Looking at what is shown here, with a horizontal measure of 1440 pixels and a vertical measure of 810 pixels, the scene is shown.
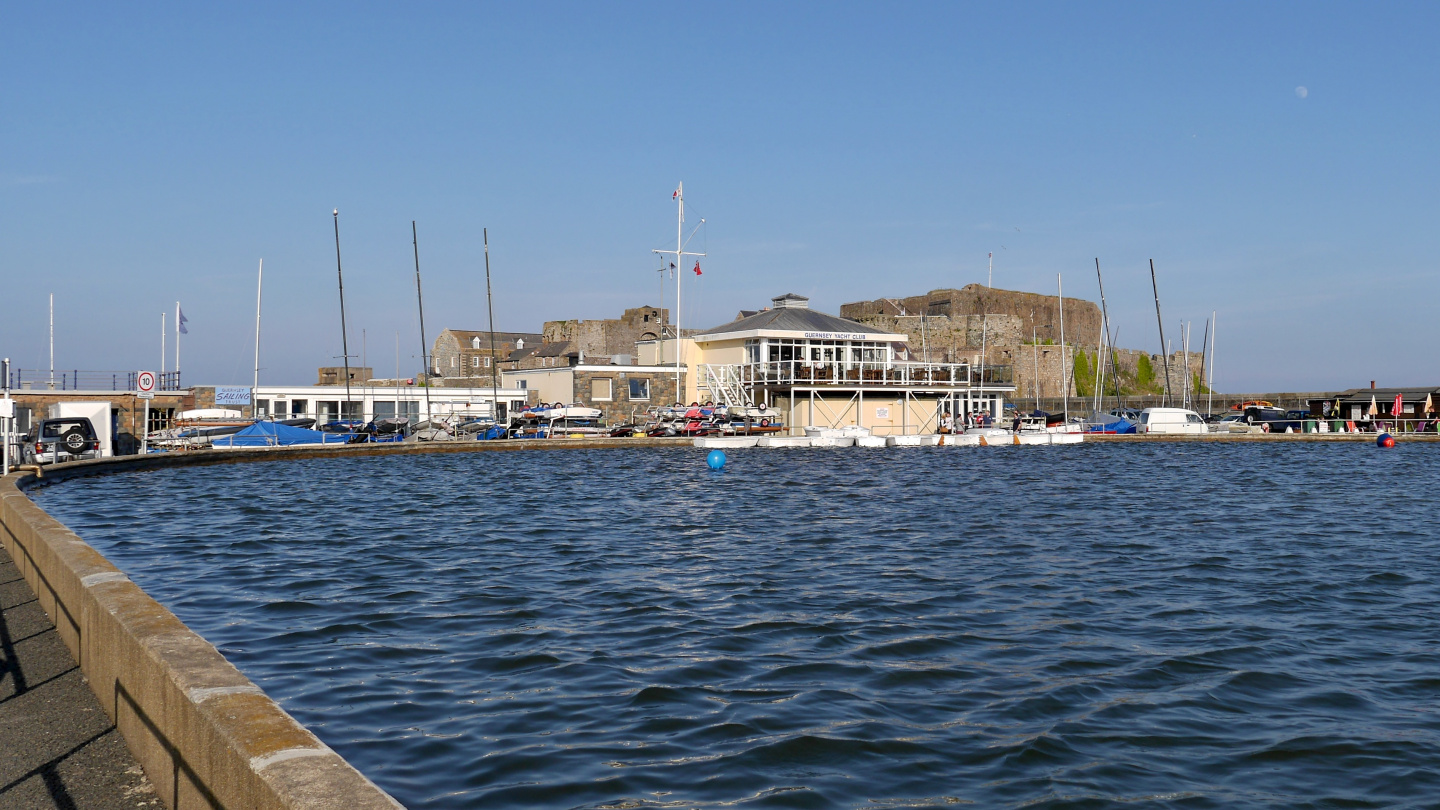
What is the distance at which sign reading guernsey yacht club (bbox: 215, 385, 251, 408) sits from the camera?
2532 inches

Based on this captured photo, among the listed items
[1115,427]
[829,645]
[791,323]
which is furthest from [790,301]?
[829,645]

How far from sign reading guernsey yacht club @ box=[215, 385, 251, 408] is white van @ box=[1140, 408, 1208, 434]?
2136 inches

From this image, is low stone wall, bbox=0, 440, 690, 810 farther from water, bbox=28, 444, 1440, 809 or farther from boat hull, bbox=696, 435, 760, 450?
boat hull, bbox=696, 435, 760, 450

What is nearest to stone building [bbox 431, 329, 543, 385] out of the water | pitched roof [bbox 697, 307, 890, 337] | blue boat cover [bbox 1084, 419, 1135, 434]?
→ pitched roof [bbox 697, 307, 890, 337]

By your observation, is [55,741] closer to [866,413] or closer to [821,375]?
[821,375]

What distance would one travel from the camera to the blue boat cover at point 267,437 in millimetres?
48156

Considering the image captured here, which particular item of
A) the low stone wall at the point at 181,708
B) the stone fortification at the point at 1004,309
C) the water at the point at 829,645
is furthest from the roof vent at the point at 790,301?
the low stone wall at the point at 181,708

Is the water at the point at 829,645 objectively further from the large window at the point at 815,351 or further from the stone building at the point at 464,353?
the stone building at the point at 464,353

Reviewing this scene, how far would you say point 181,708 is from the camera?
17.3ft

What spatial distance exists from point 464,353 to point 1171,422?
60.6 metres

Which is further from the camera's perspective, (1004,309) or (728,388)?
(1004,309)

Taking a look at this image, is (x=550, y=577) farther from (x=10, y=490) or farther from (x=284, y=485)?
(x=284, y=485)

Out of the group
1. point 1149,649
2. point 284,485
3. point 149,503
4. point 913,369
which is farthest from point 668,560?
point 913,369

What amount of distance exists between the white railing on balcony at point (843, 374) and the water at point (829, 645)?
26.9 m
